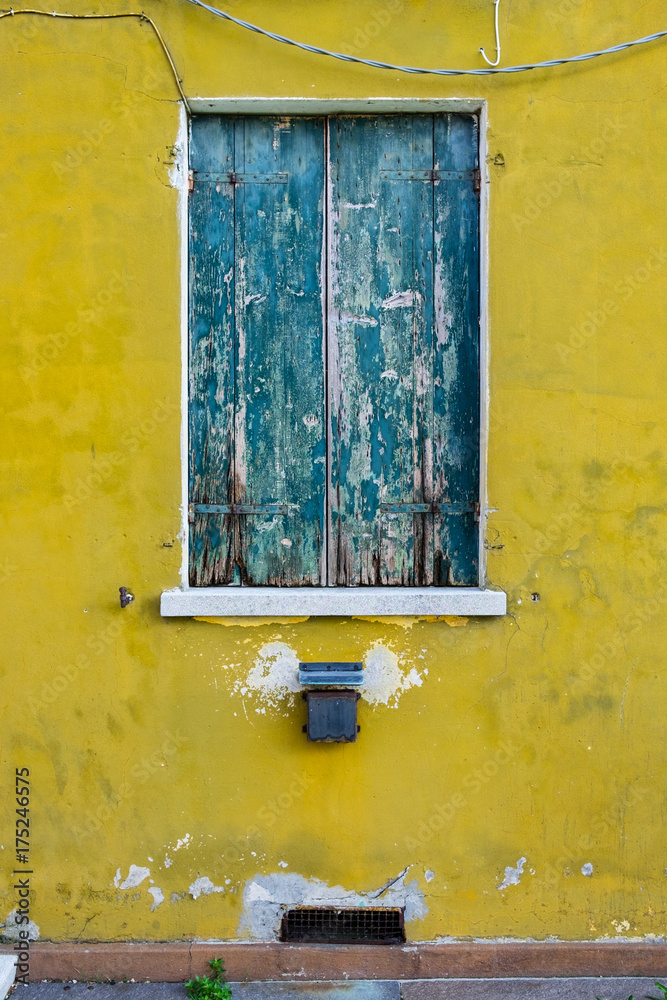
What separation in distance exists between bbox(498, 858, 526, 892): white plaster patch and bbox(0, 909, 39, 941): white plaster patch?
2048 mm

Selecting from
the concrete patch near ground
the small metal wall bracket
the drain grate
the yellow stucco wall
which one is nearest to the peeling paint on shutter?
the yellow stucco wall

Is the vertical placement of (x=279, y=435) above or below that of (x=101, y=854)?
above

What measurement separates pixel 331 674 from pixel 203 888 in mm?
1098

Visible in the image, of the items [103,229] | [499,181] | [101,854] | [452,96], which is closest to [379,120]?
[452,96]

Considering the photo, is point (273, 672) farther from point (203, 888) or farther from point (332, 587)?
point (203, 888)

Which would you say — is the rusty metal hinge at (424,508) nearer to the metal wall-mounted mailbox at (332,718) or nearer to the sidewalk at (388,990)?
the metal wall-mounted mailbox at (332,718)

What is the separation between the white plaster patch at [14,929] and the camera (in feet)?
9.82

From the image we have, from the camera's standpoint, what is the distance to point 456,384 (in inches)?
125

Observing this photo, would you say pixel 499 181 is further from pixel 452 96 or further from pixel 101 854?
pixel 101 854

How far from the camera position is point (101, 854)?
3006mm

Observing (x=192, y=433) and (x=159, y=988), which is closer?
(x=159, y=988)

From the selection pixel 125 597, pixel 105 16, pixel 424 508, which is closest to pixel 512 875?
pixel 424 508

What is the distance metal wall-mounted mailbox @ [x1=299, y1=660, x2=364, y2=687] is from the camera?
2943 mm

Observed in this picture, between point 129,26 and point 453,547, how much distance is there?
2712 millimetres
